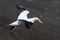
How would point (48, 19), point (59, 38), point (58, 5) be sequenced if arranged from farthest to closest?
point (58, 5) → point (48, 19) → point (59, 38)

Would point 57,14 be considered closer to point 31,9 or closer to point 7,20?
point 31,9

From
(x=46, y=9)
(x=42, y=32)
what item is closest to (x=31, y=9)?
(x=46, y=9)

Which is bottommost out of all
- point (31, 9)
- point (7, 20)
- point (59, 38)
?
point (59, 38)

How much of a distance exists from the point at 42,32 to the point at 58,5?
6.32 feet

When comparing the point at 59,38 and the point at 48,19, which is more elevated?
the point at 48,19

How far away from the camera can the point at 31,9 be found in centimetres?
1148

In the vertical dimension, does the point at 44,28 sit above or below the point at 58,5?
below

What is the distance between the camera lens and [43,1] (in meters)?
12.1

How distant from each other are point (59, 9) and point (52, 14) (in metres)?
0.44

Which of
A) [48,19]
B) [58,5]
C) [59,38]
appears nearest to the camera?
[59,38]

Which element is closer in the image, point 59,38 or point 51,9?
point 59,38

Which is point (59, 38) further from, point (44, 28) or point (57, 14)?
point (57, 14)

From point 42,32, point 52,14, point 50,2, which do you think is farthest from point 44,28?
point 50,2

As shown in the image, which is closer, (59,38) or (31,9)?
(59,38)
